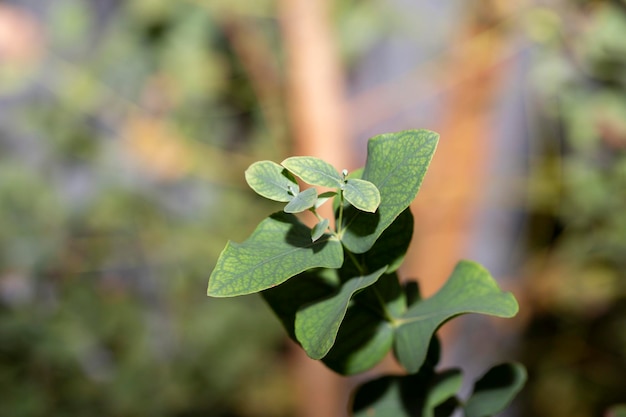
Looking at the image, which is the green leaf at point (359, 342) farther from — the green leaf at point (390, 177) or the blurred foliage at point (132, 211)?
the blurred foliage at point (132, 211)

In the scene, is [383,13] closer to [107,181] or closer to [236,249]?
[107,181]

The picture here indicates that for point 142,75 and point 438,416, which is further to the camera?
point 142,75

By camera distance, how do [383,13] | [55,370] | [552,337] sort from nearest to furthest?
[55,370] < [552,337] < [383,13]

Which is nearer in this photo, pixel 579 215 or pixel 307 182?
pixel 307 182

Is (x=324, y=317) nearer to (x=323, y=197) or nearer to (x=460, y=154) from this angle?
(x=323, y=197)

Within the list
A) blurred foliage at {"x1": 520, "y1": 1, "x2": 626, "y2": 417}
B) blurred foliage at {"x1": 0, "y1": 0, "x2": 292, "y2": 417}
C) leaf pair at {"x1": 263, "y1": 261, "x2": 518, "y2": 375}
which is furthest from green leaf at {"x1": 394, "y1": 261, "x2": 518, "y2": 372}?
blurred foliage at {"x1": 0, "y1": 0, "x2": 292, "y2": 417}

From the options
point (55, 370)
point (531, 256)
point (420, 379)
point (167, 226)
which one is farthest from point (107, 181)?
point (420, 379)

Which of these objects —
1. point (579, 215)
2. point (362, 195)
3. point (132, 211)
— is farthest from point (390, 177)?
point (132, 211)
